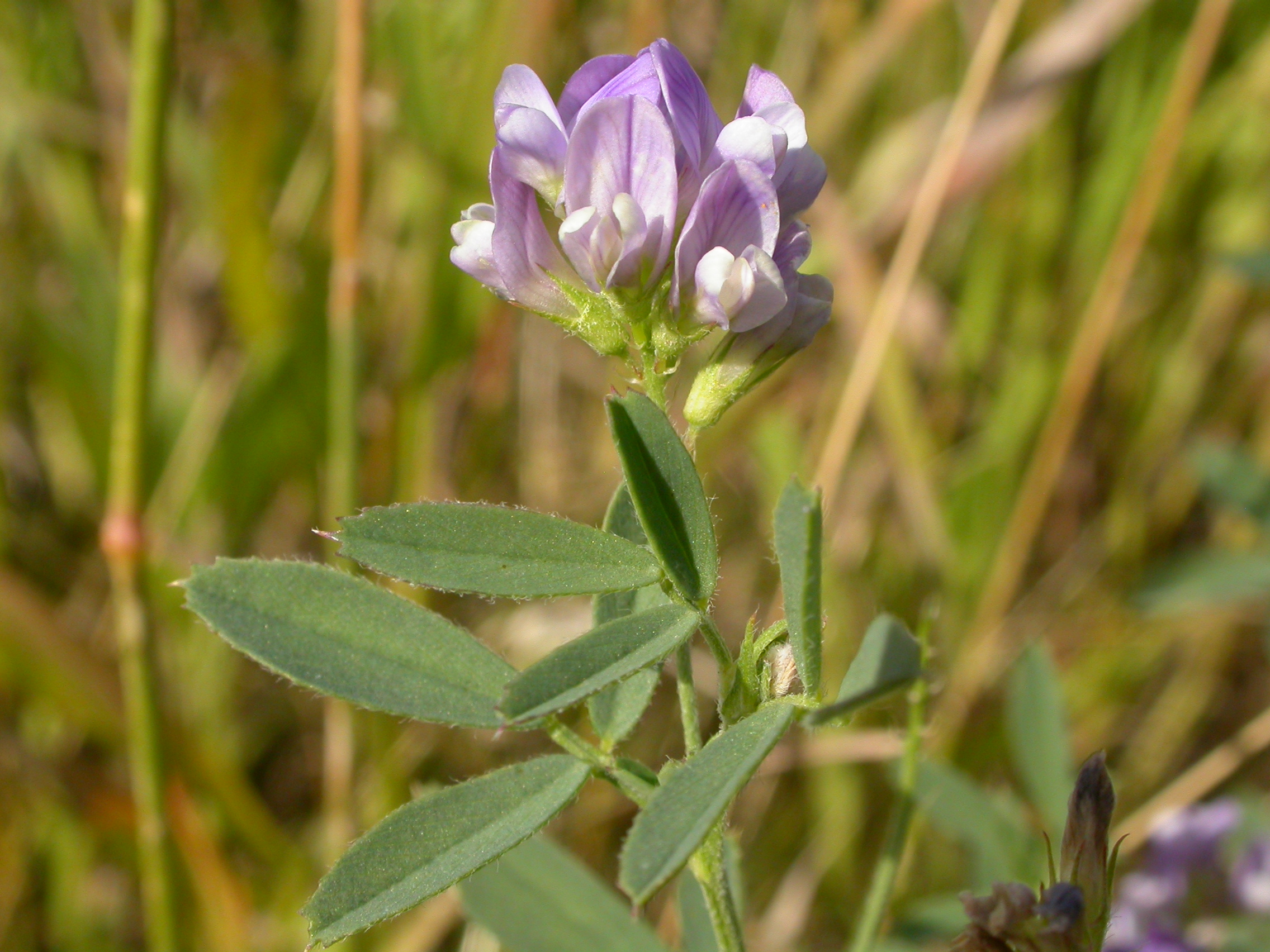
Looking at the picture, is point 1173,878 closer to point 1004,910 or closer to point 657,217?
point 1004,910

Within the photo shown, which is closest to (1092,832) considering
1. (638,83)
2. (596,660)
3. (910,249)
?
(596,660)

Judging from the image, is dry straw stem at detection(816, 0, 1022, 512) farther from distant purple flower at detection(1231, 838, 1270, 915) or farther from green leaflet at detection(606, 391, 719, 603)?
green leaflet at detection(606, 391, 719, 603)

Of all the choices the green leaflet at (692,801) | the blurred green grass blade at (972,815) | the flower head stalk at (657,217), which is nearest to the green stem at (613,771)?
the green leaflet at (692,801)

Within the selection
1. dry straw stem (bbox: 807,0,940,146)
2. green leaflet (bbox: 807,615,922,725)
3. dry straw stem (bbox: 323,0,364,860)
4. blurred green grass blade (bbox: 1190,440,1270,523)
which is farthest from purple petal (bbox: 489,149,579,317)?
dry straw stem (bbox: 807,0,940,146)

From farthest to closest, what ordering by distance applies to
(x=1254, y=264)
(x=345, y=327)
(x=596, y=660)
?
(x=345, y=327)
(x=1254, y=264)
(x=596, y=660)

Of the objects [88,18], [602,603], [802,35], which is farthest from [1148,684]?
[88,18]

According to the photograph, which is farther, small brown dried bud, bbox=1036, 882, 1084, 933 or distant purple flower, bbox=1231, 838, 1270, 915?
distant purple flower, bbox=1231, 838, 1270, 915
